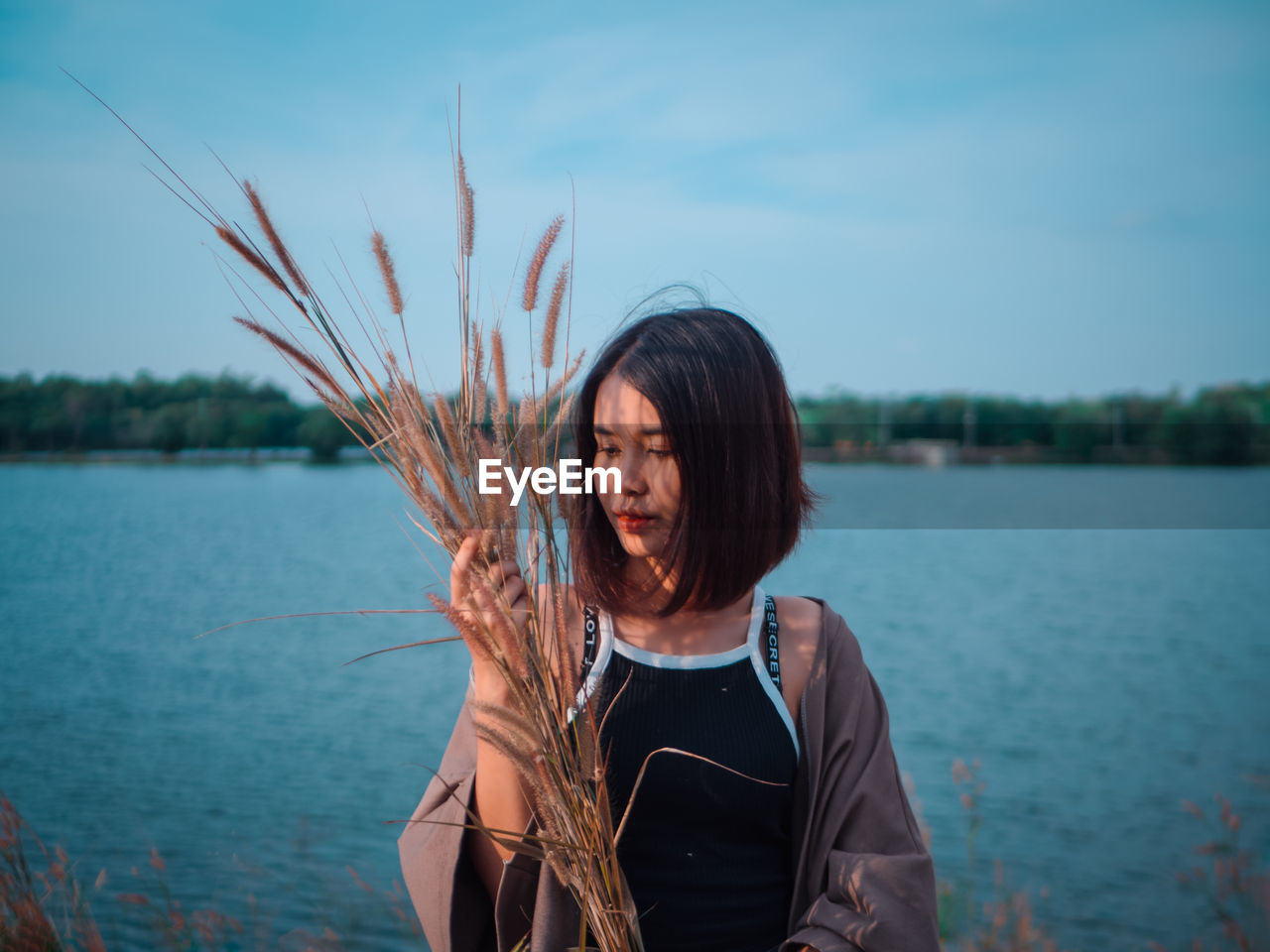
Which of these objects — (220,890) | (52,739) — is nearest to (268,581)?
(52,739)

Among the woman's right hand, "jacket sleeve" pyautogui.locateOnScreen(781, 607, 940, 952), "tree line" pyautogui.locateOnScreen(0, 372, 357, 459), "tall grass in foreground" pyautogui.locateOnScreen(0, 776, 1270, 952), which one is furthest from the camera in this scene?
"tree line" pyautogui.locateOnScreen(0, 372, 357, 459)

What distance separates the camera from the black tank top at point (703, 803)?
1.46 m

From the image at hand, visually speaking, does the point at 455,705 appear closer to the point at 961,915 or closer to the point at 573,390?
the point at 961,915

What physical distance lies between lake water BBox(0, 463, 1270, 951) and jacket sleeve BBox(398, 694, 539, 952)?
0.91 meters

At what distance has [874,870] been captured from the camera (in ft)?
4.61

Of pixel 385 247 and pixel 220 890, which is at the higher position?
pixel 385 247

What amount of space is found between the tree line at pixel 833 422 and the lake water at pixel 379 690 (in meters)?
0.82

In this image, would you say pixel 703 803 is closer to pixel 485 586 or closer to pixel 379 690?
pixel 485 586

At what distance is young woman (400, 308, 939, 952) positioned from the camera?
4.66 ft

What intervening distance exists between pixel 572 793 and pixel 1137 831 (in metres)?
8.47

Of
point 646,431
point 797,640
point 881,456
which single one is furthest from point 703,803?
point 881,456

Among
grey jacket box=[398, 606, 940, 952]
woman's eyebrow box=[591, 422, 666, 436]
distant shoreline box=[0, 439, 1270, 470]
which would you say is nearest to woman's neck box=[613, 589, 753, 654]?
grey jacket box=[398, 606, 940, 952]

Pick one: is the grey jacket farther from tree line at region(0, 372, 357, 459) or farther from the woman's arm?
tree line at region(0, 372, 357, 459)

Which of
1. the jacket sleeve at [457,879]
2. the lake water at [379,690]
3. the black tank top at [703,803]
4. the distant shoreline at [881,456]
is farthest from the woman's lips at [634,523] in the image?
the distant shoreline at [881,456]
